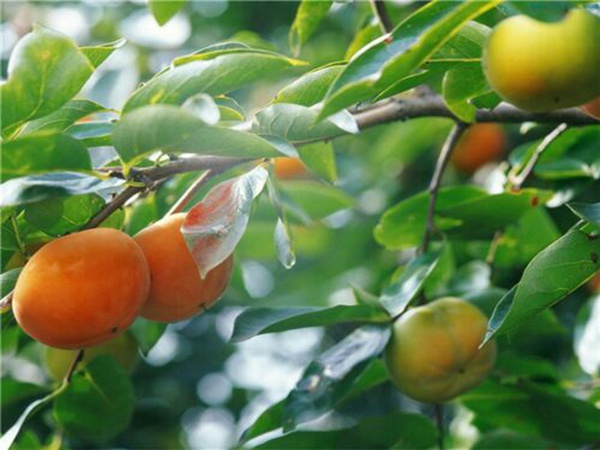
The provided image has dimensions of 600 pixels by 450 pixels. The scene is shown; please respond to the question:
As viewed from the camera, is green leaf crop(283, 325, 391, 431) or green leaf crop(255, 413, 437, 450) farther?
green leaf crop(255, 413, 437, 450)

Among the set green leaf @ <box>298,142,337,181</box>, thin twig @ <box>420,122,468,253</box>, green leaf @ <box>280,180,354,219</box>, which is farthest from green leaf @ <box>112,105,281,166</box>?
green leaf @ <box>280,180,354,219</box>

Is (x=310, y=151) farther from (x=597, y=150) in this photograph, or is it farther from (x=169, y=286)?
(x=597, y=150)

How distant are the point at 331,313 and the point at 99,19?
1961 millimetres

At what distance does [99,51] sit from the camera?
114 centimetres

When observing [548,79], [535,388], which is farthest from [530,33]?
[535,388]

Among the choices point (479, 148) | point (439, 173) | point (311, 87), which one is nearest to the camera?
point (311, 87)

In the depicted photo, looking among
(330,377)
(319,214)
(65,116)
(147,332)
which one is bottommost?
(319,214)

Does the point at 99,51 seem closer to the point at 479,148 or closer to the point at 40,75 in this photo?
the point at 40,75

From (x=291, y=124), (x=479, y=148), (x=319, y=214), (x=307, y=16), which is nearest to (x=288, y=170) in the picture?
(x=479, y=148)

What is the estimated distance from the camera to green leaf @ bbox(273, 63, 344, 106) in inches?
44.1

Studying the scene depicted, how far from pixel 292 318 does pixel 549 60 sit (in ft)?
1.85

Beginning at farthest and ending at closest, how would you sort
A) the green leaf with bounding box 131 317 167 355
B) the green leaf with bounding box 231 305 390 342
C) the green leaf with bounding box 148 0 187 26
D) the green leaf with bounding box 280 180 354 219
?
the green leaf with bounding box 280 180 354 219, the green leaf with bounding box 131 317 167 355, the green leaf with bounding box 148 0 187 26, the green leaf with bounding box 231 305 390 342

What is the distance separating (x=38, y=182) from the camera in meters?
1.02

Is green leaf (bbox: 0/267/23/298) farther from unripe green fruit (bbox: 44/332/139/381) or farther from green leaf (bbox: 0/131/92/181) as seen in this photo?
unripe green fruit (bbox: 44/332/139/381)
